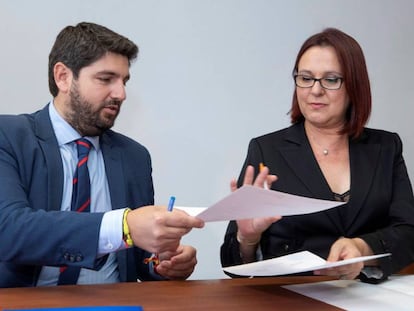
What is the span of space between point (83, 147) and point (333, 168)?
0.77m

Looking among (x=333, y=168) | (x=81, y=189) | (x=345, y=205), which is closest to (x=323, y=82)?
A: (x=333, y=168)

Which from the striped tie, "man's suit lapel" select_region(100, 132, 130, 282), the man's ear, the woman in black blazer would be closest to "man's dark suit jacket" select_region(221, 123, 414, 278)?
the woman in black blazer

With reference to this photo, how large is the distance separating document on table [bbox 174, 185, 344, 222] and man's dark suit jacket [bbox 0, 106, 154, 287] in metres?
0.28

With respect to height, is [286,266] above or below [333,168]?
below

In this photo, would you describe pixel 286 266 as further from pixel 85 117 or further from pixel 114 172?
pixel 85 117

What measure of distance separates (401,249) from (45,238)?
95cm

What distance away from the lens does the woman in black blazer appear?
5.23 ft

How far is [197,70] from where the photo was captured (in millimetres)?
2533

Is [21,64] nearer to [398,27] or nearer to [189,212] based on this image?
[189,212]

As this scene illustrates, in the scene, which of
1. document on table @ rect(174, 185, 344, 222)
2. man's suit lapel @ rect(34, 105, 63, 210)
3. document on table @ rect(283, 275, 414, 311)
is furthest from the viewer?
man's suit lapel @ rect(34, 105, 63, 210)

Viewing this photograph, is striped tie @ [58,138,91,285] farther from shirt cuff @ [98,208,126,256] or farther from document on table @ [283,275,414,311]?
document on table @ [283,275,414,311]

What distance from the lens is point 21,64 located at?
A: 2211 mm

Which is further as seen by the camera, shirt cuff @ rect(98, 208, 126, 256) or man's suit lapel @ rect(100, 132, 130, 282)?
man's suit lapel @ rect(100, 132, 130, 282)

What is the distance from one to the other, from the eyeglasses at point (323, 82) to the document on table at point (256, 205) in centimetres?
72
